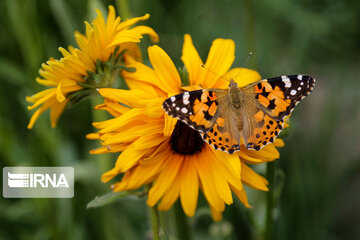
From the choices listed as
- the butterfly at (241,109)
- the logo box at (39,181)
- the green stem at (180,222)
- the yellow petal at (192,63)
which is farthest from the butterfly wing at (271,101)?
the logo box at (39,181)

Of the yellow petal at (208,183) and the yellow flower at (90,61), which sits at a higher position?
the yellow flower at (90,61)

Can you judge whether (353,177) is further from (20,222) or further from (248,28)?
(20,222)

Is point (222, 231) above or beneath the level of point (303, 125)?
beneath

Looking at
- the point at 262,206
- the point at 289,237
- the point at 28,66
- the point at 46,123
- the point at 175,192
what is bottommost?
the point at 289,237

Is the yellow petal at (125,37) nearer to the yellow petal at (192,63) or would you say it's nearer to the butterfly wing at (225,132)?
the yellow petal at (192,63)

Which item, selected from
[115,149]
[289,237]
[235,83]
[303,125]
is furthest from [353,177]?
[115,149]

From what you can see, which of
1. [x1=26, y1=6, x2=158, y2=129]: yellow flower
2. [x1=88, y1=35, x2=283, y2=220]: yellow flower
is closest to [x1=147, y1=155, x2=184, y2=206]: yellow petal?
[x1=88, y1=35, x2=283, y2=220]: yellow flower

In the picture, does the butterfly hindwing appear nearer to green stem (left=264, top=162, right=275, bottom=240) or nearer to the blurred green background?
green stem (left=264, top=162, right=275, bottom=240)

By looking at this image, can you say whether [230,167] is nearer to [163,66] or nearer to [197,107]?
[197,107]
